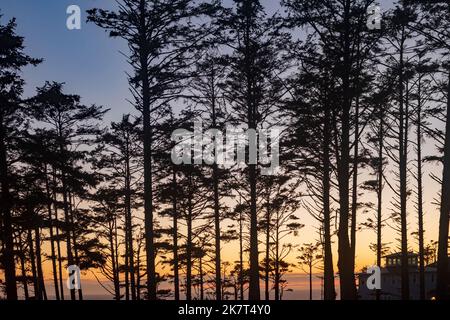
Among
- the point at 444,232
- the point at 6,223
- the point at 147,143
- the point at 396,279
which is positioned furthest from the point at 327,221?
the point at 396,279

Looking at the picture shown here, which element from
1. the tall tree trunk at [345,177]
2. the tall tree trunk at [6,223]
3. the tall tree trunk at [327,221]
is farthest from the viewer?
the tall tree trunk at [327,221]

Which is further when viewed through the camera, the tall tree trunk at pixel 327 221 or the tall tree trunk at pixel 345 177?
the tall tree trunk at pixel 327 221

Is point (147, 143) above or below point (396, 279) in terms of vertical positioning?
above

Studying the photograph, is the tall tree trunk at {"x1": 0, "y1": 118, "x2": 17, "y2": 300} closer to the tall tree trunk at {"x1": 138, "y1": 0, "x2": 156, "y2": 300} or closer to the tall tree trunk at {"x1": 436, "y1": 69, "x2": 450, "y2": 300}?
the tall tree trunk at {"x1": 138, "y1": 0, "x2": 156, "y2": 300}

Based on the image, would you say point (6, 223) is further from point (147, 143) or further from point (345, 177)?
point (345, 177)

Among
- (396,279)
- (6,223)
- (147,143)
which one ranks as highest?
(147,143)

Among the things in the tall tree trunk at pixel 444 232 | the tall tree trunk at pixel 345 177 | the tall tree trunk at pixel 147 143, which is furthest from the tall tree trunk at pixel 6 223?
the tall tree trunk at pixel 444 232

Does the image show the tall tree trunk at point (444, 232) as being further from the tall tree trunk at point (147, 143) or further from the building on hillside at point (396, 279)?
the building on hillside at point (396, 279)

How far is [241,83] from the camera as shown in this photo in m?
23.0

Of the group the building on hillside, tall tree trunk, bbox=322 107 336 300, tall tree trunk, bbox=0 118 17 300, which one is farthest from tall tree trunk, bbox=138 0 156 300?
the building on hillside
